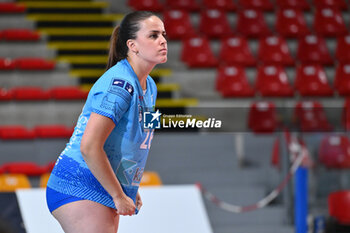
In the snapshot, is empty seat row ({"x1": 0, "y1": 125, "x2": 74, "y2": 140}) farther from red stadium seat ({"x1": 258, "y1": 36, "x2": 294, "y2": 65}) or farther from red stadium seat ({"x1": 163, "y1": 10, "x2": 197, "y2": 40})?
red stadium seat ({"x1": 258, "y1": 36, "x2": 294, "y2": 65})

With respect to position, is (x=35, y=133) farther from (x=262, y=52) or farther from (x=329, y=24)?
(x=329, y=24)

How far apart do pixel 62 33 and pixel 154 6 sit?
1.33 m

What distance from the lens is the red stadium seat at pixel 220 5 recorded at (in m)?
9.00

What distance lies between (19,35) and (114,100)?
6.49 meters

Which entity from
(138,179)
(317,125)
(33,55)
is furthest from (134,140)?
(33,55)

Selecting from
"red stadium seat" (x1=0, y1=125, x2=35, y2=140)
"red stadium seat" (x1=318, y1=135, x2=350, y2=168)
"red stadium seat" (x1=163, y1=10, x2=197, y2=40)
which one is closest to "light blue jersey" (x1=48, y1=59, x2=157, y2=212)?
"red stadium seat" (x1=318, y1=135, x2=350, y2=168)

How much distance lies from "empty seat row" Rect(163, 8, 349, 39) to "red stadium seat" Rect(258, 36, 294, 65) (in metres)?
0.43

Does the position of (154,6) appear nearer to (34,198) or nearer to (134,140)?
(34,198)

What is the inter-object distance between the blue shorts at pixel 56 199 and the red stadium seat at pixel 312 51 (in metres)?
6.55

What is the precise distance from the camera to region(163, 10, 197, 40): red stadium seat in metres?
8.27

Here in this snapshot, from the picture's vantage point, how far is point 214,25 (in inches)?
336

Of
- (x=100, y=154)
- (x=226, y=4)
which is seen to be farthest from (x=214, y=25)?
(x=100, y=154)

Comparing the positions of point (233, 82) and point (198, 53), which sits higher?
point (198, 53)

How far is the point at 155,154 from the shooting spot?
580cm
